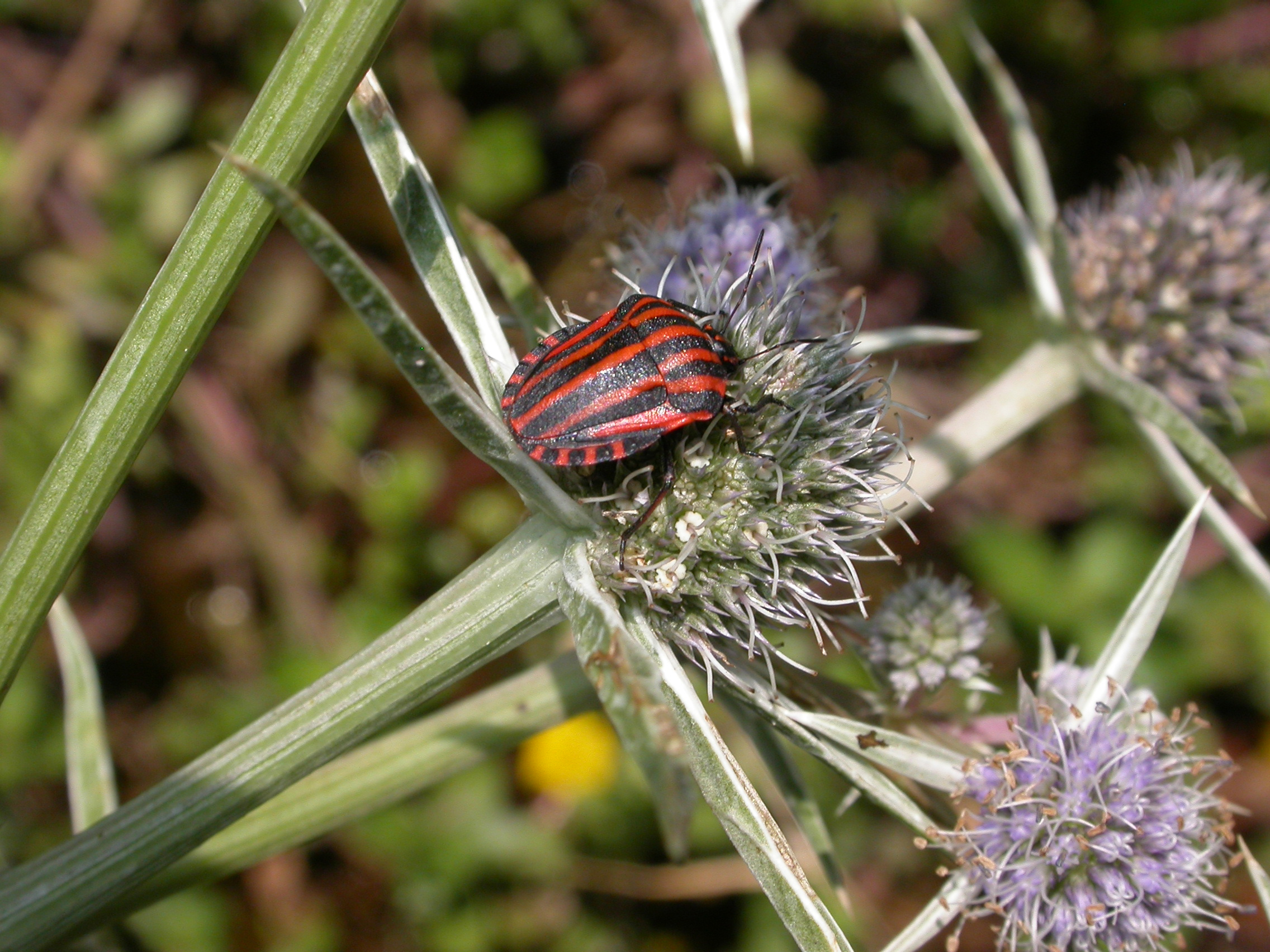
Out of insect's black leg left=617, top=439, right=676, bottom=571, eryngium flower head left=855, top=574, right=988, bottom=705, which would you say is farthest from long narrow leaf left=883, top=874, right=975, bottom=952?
insect's black leg left=617, top=439, right=676, bottom=571

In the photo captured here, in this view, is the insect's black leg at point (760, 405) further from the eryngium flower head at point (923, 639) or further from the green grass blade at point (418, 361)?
the eryngium flower head at point (923, 639)

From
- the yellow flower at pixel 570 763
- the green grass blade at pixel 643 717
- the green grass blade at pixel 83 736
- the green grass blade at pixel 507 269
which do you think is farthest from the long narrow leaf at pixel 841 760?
the yellow flower at pixel 570 763

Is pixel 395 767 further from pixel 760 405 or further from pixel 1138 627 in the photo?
pixel 1138 627

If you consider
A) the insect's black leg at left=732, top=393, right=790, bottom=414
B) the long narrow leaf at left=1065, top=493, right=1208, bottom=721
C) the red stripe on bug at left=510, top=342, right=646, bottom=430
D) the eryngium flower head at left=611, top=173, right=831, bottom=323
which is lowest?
the long narrow leaf at left=1065, top=493, right=1208, bottom=721

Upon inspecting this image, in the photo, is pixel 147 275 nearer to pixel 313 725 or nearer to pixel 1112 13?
pixel 313 725

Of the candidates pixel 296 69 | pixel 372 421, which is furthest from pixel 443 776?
pixel 372 421

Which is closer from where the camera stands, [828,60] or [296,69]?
[296,69]

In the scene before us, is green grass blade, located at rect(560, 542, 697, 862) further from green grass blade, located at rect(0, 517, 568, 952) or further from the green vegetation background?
the green vegetation background
